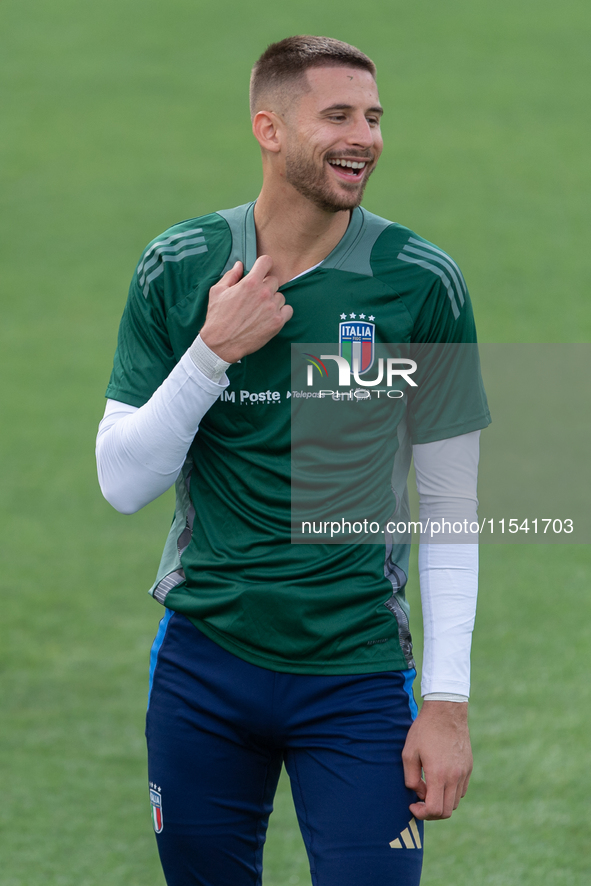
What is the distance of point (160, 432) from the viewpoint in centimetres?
246

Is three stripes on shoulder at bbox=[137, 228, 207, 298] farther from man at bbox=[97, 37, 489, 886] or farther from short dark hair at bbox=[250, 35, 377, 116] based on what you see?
short dark hair at bbox=[250, 35, 377, 116]

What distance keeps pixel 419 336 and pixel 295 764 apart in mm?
936

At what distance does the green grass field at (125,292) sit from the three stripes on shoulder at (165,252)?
111 inches

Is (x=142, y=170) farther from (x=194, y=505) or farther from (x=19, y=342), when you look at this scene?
(x=194, y=505)

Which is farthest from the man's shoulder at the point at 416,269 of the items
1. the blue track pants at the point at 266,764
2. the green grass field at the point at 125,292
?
the green grass field at the point at 125,292

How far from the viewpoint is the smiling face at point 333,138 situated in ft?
8.29

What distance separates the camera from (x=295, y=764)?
8.50ft

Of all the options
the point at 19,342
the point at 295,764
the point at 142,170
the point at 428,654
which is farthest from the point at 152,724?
the point at 142,170

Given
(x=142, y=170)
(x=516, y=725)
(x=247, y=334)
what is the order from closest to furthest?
1. (x=247, y=334)
2. (x=516, y=725)
3. (x=142, y=170)

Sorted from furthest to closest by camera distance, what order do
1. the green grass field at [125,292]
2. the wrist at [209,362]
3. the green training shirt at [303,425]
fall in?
the green grass field at [125,292] → the green training shirt at [303,425] → the wrist at [209,362]

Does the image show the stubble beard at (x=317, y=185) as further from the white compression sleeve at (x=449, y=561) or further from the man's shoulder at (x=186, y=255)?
the white compression sleeve at (x=449, y=561)

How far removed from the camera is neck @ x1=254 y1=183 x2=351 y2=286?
2.63 metres

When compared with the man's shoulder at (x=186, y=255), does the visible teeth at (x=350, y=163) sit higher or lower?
higher

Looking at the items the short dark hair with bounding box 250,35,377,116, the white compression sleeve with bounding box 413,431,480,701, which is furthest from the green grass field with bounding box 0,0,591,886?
the short dark hair with bounding box 250,35,377,116
